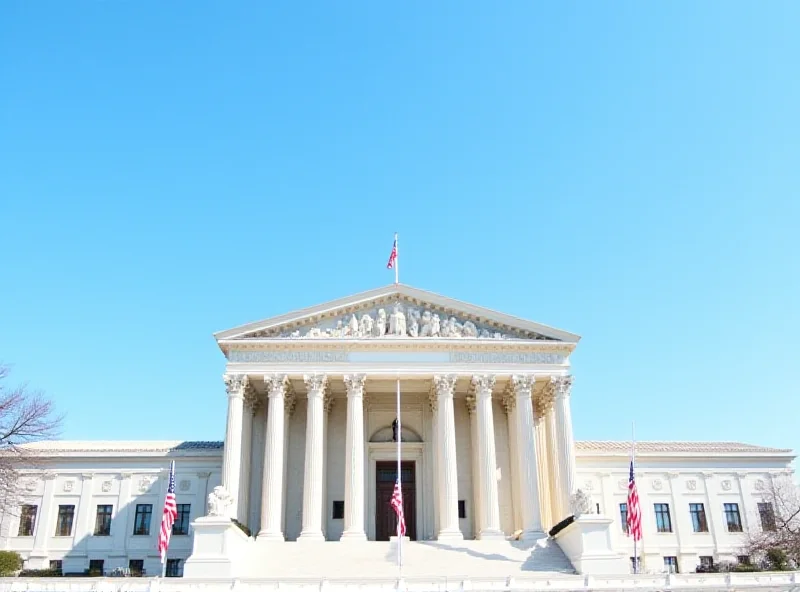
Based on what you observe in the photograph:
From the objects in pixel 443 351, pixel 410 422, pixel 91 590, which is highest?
pixel 443 351

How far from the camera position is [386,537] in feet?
134

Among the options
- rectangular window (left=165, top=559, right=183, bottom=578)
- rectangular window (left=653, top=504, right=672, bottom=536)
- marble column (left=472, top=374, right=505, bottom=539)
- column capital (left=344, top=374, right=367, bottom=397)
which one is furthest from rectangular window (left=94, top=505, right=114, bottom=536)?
rectangular window (left=653, top=504, right=672, bottom=536)

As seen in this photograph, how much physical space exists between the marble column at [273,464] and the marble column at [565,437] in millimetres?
14497

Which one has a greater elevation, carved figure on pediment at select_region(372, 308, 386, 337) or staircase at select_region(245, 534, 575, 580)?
carved figure on pediment at select_region(372, 308, 386, 337)

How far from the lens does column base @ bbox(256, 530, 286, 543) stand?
35.4 meters

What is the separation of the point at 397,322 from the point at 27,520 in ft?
84.8

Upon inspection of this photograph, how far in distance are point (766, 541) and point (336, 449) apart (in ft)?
79.4

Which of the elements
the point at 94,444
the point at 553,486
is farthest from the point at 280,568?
the point at 94,444

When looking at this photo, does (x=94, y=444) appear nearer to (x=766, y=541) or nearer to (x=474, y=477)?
(x=474, y=477)

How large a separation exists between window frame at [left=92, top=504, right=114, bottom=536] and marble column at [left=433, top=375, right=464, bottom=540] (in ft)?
69.3

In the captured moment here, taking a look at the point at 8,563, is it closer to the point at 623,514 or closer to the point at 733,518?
the point at 623,514

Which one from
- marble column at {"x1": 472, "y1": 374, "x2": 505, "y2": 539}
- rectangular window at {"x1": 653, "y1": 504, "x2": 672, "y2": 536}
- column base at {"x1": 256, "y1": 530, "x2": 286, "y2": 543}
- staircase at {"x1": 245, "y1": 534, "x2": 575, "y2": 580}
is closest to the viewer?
staircase at {"x1": 245, "y1": 534, "x2": 575, "y2": 580}

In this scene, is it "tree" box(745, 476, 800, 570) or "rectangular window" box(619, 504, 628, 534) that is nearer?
"tree" box(745, 476, 800, 570)

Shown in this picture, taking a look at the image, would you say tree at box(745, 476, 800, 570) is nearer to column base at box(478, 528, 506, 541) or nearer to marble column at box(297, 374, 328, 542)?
column base at box(478, 528, 506, 541)
